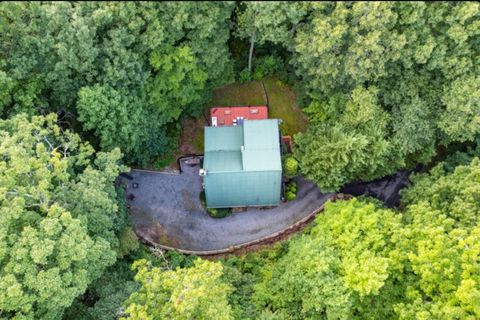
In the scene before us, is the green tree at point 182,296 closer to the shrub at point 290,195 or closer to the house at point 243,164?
the house at point 243,164

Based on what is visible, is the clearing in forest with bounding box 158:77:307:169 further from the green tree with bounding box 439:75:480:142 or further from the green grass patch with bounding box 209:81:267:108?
the green tree with bounding box 439:75:480:142

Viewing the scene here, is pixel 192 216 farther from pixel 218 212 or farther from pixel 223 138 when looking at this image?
pixel 223 138

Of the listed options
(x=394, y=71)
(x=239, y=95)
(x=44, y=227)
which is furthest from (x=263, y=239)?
(x=44, y=227)

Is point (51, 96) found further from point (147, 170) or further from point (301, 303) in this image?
point (301, 303)

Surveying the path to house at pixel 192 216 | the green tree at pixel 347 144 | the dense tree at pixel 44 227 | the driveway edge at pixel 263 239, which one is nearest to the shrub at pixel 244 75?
the green tree at pixel 347 144

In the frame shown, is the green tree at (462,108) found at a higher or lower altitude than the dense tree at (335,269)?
higher

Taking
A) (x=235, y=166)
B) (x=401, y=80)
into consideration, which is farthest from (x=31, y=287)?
(x=401, y=80)

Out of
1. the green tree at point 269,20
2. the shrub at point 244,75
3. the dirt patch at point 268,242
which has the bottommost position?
the dirt patch at point 268,242

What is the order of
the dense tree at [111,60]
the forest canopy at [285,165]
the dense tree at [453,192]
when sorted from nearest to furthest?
the forest canopy at [285,165], the dense tree at [111,60], the dense tree at [453,192]
